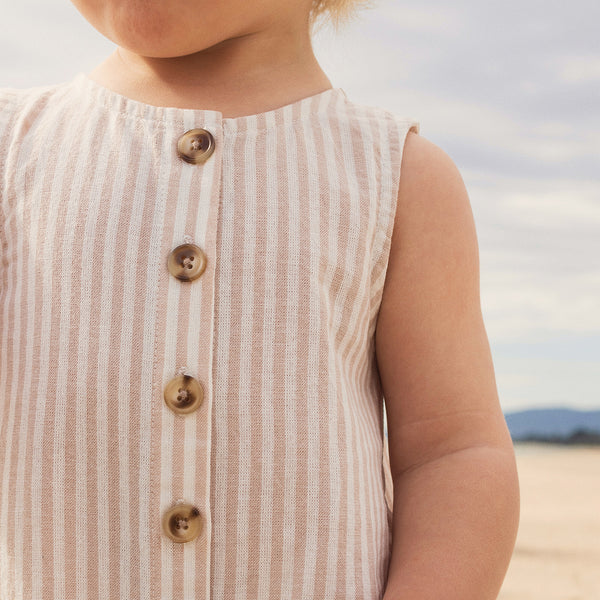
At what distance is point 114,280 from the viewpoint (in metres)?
0.81

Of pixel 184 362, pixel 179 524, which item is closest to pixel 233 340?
pixel 184 362

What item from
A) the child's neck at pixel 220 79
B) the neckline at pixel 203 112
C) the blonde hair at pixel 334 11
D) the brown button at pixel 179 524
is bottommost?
the brown button at pixel 179 524

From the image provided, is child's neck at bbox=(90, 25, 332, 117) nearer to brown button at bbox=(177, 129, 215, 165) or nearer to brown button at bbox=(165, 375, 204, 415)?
brown button at bbox=(177, 129, 215, 165)

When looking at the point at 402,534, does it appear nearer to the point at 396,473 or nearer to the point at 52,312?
the point at 396,473

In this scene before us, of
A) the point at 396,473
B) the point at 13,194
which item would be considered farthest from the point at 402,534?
the point at 13,194

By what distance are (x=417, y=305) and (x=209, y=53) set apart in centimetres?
36

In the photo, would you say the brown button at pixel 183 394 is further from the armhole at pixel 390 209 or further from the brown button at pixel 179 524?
the armhole at pixel 390 209

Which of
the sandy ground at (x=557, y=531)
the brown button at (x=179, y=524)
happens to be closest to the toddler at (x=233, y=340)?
the brown button at (x=179, y=524)

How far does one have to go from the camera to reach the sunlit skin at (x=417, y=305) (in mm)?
840

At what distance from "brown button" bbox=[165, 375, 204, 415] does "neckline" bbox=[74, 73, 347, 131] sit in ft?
0.92

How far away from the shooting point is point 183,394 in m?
0.77

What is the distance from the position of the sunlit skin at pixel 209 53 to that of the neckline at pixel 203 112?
14 millimetres

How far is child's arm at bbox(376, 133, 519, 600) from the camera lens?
2.81 feet

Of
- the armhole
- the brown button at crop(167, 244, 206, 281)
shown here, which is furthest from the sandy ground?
the brown button at crop(167, 244, 206, 281)
